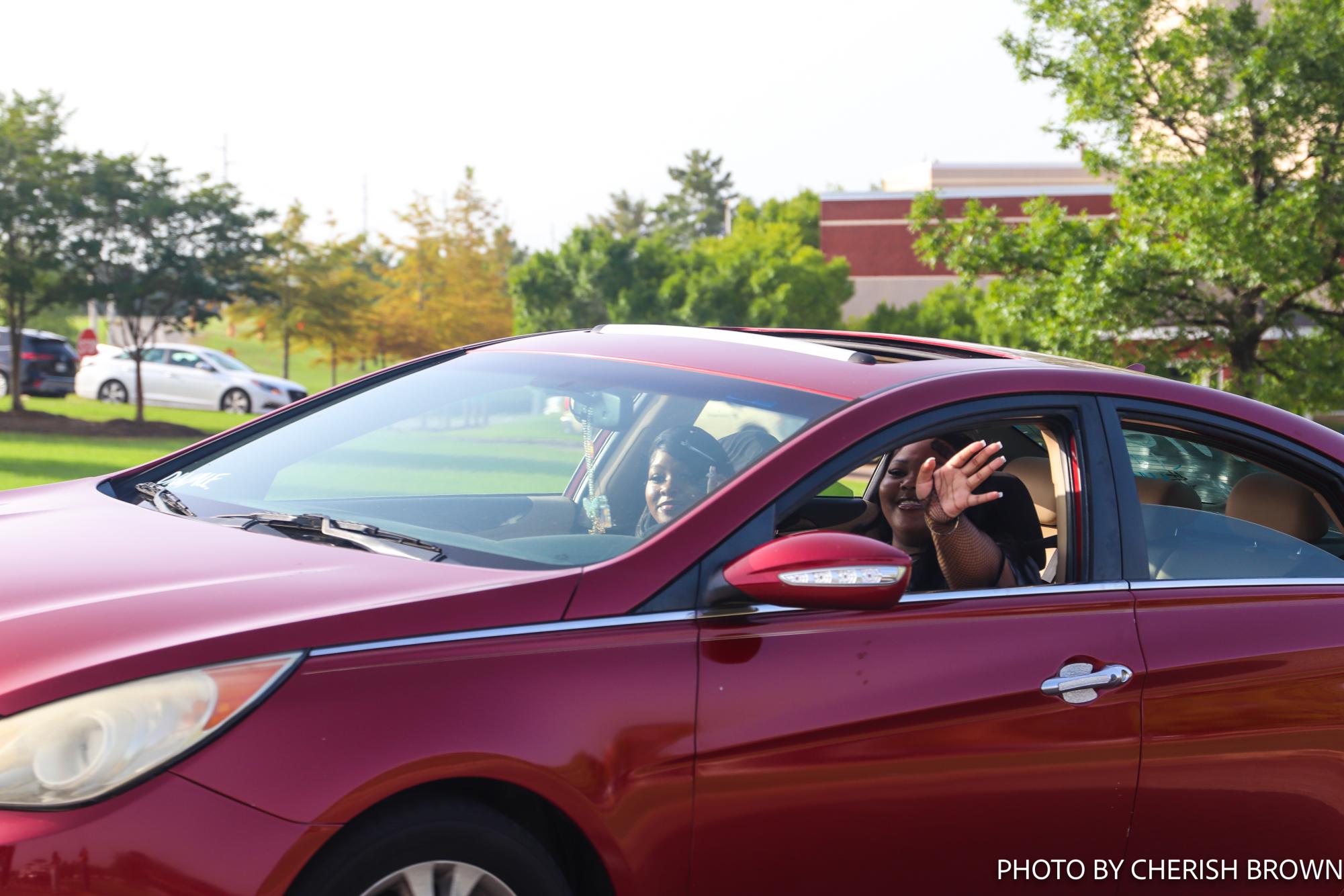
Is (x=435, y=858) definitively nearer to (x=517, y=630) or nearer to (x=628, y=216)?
(x=517, y=630)

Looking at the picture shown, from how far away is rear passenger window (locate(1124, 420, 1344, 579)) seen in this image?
3.57 metres

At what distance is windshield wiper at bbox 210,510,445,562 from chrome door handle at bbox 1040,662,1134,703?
1.32 metres

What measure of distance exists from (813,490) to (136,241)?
2856 cm

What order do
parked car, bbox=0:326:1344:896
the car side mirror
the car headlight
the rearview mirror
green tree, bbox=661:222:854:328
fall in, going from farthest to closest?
green tree, bbox=661:222:854:328, the rearview mirror, the car side mirror, parked car, bbox=0:326:1344:896, the car headlight

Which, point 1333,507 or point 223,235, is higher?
point 223,235

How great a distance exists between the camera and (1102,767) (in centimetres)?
310

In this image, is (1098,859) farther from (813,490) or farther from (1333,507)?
(1333,507)

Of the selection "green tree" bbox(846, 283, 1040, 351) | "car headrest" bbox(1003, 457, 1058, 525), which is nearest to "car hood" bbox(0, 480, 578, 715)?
"car headrest" bbox(1003, 457, 1058, 525)

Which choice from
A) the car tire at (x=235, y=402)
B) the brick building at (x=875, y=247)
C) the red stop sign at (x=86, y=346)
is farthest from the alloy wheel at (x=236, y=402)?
the brick building at (x=875, y=247)

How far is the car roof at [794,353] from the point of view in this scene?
3396mm

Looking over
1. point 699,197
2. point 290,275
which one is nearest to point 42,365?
point 290,275

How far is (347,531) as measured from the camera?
3248 millimetres

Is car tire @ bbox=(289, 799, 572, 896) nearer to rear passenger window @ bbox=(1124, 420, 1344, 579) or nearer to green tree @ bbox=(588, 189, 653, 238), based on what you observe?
rear passenger window @ bbox=(1124, 420, 1344, 579)

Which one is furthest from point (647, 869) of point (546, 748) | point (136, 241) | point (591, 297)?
point (591, 297)
